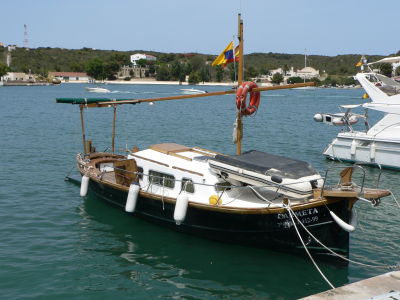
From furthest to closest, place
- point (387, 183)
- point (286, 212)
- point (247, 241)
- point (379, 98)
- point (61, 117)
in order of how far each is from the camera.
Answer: point (61, 117) → point (379, 98) → point (387, 183) → point (247, 241) → point (286, 212)

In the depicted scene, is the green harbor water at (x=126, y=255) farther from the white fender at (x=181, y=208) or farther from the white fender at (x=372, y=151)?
the white fender at (x=372, y=151)

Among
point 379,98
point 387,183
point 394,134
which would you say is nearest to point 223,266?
point 387,183

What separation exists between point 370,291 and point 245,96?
25.1 feet

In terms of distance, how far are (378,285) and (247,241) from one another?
15.4 ft

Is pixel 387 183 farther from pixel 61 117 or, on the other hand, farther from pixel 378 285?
pixel 61 117

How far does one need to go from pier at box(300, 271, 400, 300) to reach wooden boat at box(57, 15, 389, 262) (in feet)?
6.17

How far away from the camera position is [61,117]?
59.8 meters

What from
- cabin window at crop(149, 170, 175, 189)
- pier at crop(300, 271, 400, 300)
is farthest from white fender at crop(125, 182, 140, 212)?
pier at crop(300, 271, 400, 300)

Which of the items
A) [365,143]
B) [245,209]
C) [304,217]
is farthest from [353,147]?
[245,209]

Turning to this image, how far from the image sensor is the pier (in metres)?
10.3

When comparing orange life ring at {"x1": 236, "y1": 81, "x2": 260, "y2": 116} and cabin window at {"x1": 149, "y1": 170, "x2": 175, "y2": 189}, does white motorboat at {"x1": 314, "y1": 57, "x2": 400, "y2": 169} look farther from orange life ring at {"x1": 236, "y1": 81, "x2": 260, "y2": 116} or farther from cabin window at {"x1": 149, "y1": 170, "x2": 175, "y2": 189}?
cabin window at {"x1": 149, "y1": 170, "x2": 175, "y2": 189}

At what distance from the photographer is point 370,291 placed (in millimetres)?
10930

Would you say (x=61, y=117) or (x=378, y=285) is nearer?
(x=378, y=285)

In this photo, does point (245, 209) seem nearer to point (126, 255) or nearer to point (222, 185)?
point (222, 185)
